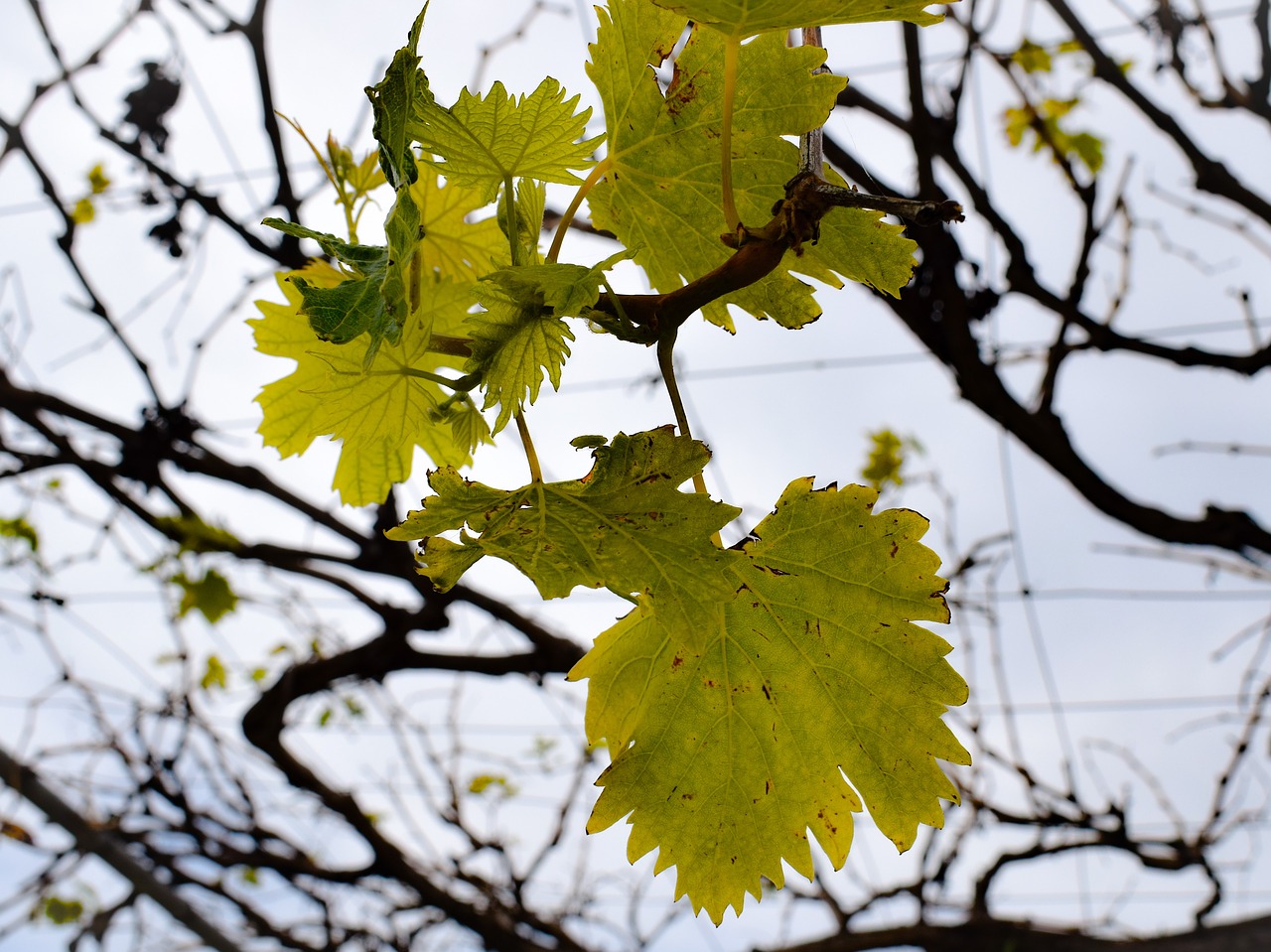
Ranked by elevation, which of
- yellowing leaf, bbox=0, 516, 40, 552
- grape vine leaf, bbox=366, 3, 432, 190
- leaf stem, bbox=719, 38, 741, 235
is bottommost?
grape vine leaf, bbox=366, 3, 432, 190

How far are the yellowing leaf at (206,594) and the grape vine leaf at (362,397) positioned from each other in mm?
1529

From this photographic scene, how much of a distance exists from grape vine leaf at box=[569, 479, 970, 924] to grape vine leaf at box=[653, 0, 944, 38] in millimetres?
232

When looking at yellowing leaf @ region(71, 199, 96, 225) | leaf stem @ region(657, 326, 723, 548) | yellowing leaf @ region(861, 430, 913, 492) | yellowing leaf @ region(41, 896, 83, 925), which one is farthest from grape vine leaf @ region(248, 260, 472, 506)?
yellowing leaf @ region(41, 896, 83, 925)

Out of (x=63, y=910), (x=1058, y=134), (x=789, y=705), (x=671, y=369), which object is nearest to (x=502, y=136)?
(x=671, y=369)

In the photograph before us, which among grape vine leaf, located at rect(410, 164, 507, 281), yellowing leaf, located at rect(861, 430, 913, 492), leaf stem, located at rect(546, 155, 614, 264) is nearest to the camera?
leaf stem, located at rect(546, 155, 614, 264)

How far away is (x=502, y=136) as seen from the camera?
47cm

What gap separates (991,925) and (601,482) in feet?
5.75

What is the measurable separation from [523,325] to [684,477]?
0.33ft

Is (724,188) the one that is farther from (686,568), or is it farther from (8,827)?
(8,827)

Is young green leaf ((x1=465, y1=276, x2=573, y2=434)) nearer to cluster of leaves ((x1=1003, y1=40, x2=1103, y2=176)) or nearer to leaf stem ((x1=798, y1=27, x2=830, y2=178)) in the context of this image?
leaf stem ((x1=798, y1=27, x2=830, y2=178))

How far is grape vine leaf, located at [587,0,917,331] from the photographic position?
49 centimetres

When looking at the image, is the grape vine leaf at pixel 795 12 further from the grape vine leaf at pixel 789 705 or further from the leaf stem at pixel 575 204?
the grape vine leaf at pixel 789 705

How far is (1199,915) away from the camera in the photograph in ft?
6.35

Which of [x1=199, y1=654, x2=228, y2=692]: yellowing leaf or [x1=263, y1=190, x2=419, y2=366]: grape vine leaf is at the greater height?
[x1=199, y1=654, x2=228, y2=692]: yellowing leaf
